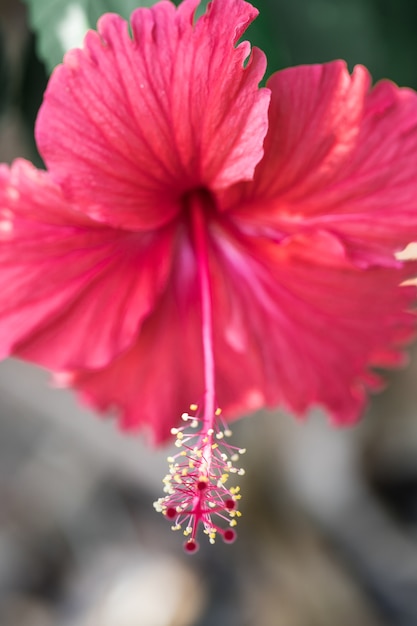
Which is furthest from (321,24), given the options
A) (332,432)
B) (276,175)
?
(332,432)

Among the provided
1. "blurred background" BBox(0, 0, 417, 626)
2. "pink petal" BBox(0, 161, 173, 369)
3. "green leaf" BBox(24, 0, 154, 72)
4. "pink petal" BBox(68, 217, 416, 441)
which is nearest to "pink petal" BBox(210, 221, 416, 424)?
"pink petal" BBox(68, 217, 416, 441)

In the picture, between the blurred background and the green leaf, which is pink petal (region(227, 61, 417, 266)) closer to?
the green leaf

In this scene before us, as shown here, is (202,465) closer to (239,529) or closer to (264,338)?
(264,338)

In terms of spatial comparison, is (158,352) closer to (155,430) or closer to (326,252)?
(155,430)

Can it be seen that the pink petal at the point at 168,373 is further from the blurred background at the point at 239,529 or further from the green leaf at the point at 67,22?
the blurred background at the point at 239,529

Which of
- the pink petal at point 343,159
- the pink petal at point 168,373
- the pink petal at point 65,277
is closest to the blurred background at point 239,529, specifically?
the pink petal at point 168,373

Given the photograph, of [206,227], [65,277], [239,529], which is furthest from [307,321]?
[239,529]

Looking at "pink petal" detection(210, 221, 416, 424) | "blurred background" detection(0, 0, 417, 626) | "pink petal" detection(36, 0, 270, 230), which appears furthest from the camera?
"blurred background" detection(0, 0, 417, 626)
